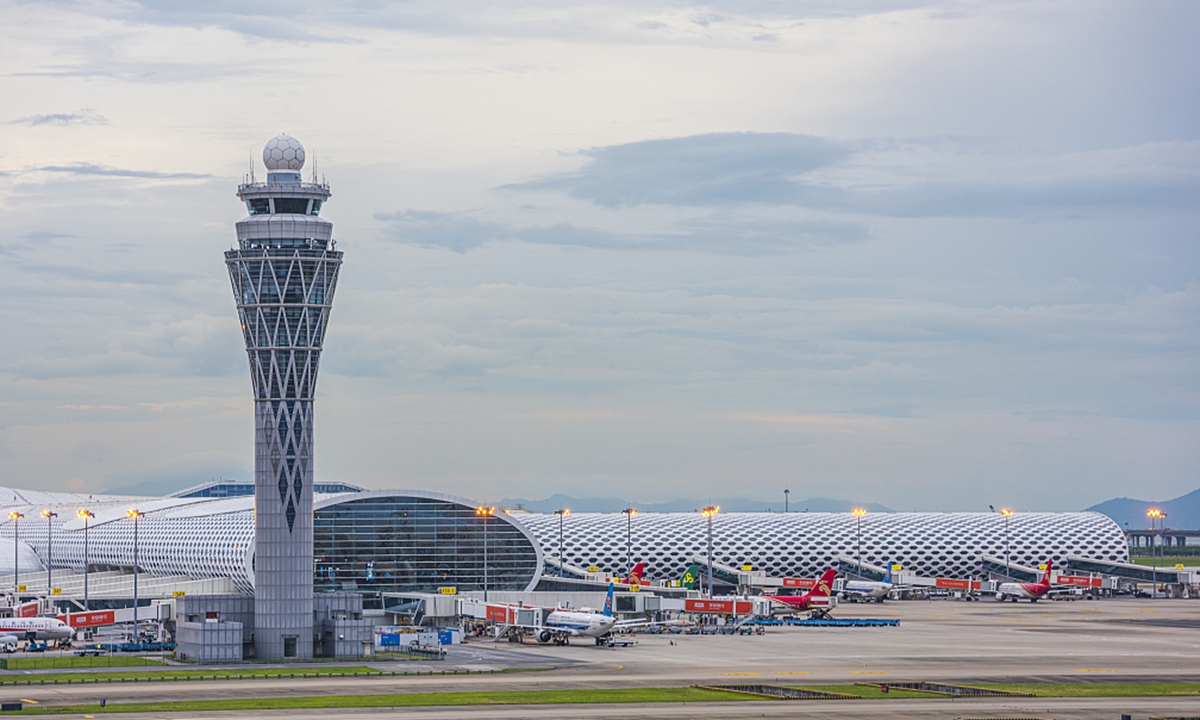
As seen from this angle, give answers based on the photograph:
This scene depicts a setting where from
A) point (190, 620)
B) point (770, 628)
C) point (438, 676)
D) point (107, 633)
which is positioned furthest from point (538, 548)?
point (438, 676)

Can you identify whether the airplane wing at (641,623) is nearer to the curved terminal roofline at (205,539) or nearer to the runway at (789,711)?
the curved terminal roofline at (205,539)

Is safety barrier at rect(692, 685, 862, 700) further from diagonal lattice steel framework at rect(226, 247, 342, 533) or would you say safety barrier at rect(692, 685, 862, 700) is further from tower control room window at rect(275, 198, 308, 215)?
tower control room window at rect(275, 198, 308, 215)

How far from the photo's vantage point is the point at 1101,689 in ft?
303

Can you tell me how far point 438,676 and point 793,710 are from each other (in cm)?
2898

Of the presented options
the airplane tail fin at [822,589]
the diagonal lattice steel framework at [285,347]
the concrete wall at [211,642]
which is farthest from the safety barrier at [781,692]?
the airplane tail fin at [822,589]

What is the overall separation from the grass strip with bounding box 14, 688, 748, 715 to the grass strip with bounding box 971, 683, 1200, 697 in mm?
17874

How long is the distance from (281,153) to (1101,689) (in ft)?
240

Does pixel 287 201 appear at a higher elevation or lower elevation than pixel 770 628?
higher

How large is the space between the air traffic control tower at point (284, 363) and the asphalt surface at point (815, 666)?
46.7ft

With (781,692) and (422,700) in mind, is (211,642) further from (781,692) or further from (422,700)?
(781,692)

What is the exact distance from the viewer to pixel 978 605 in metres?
197

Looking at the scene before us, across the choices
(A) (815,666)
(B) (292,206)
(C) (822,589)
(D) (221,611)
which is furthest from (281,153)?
(C) (822,589)

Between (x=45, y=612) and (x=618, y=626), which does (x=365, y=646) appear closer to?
(x=618, y=626)

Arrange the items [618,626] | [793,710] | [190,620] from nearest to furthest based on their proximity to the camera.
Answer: [793,710], [190,620], [618,626]
